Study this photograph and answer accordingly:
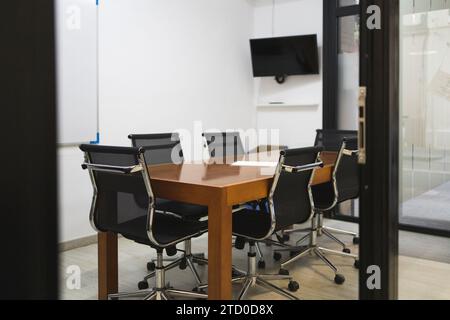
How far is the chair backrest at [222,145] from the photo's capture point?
3799 mm

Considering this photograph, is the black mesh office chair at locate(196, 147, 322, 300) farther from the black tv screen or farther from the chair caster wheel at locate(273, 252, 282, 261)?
the black tv screen

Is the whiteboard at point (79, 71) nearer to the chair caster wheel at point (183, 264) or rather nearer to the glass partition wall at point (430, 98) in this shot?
the chair caster wheel at point (183, 264)

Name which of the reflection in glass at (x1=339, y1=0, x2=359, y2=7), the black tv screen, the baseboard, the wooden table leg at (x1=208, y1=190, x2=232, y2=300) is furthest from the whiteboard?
the reflection in glass at (x1=339, y1=0, x2=359, y2=7)

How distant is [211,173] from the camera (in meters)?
2.86

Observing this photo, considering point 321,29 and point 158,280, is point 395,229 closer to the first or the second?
point 158,280

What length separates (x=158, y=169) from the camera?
3096 mm

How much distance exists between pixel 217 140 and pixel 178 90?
119cm

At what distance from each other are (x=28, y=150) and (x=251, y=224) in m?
2.13

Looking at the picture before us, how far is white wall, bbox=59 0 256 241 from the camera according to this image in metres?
3.98

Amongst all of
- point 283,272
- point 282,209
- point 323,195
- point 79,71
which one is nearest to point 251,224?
point 282,209

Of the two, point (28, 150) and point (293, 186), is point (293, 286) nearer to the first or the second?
point (293, 186)

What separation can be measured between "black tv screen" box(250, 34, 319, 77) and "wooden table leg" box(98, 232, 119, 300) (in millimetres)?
3313

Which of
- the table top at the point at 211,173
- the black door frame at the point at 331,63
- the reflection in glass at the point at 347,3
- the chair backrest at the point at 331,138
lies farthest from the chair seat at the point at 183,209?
the reflection in glass at the point at 347,3

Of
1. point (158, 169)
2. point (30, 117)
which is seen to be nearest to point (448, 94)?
point (158, 169)
